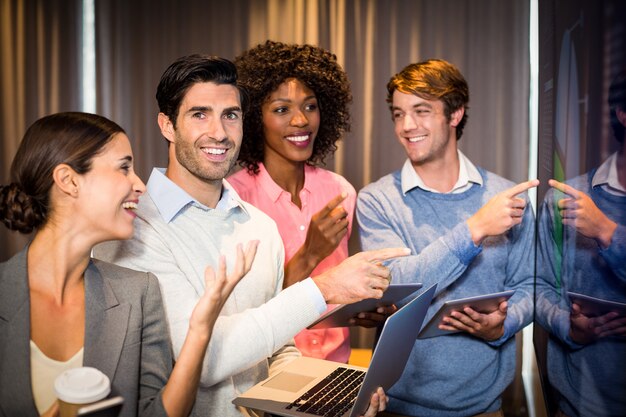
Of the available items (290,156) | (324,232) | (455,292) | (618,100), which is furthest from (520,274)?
(618,100)

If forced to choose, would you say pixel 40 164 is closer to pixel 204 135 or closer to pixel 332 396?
pixel 204 135

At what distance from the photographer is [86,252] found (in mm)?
1380

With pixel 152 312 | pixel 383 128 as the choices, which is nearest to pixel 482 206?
pixel 152 312

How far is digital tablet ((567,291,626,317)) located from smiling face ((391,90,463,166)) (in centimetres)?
108

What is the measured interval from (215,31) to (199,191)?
2.46 metres

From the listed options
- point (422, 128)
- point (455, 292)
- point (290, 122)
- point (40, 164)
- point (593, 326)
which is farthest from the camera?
point (290, 122)

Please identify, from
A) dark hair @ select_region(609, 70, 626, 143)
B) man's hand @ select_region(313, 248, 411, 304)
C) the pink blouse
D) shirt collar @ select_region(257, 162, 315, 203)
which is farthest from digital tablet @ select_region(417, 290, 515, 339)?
dark hair @ select_region(609, 70, 626, 143)

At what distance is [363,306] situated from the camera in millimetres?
1992

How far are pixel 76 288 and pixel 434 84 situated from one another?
1373mm

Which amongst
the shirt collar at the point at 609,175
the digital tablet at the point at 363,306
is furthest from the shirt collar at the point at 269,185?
the shirt collar at the point at 609,175

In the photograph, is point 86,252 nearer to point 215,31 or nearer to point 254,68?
point 254,68

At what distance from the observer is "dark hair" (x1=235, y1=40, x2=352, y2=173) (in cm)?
253

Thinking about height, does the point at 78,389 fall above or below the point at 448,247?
below

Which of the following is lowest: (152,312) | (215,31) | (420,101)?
(152,312)
